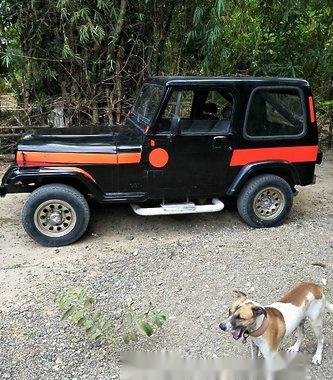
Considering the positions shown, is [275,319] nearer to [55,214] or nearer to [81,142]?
[55,214]

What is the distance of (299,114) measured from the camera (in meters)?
4.69

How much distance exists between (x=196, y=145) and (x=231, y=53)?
13.3 feet

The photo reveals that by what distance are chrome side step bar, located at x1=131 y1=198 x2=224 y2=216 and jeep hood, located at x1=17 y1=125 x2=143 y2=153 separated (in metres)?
0.67

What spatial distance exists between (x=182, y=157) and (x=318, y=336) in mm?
2266

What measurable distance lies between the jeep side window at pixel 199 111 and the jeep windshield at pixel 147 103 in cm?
16

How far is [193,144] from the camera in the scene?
14.5 ft

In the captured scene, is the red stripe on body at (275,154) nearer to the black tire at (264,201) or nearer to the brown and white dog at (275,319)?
the black tire at (264,201)

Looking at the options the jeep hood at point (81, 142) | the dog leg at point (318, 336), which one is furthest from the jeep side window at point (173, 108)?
the dog leg at point (318, 336)

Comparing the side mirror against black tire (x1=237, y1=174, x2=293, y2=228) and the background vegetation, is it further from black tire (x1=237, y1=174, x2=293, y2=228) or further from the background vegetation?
the background vegetation

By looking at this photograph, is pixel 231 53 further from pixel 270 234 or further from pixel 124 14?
pixel 270 234

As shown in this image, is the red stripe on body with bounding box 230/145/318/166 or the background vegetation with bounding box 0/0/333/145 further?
the background vegetation with bounding box 0/0/333/145

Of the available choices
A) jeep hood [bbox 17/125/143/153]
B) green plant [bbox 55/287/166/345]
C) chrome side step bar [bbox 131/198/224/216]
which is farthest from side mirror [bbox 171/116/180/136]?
green plant [bbox 55/287/166/345]

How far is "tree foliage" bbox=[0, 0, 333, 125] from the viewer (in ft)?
20.7

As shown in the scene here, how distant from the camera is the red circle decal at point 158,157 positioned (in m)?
4.36
